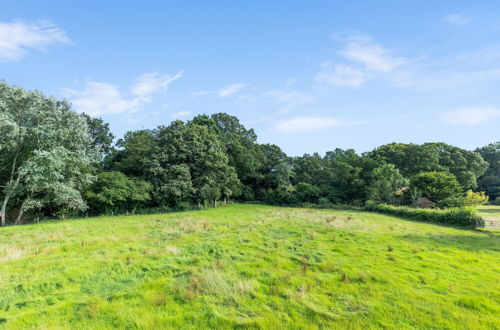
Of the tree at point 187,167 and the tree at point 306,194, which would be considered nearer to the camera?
the tree at point 187,167

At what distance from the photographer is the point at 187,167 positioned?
118 ft

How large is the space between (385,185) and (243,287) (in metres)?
42.3

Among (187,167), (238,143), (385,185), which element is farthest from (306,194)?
(187,167)

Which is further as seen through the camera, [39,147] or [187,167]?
[187,167]

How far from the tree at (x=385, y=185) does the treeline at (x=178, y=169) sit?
0.58ft

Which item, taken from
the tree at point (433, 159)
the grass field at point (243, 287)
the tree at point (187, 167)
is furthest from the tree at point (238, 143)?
the grass field at point (243, 287)

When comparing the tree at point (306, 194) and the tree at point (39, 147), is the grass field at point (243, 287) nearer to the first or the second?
the tree at point (39, 147)

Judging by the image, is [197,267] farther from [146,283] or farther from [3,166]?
[3,166]

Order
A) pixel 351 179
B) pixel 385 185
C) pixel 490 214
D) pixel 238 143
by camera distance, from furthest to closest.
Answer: pixel 238 143
pixel 351 179
pixel 385 185
pixel 490 214

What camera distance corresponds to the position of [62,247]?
1075 centimetres

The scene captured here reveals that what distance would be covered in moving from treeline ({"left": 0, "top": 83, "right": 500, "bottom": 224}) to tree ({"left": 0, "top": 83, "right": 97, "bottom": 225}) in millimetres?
100

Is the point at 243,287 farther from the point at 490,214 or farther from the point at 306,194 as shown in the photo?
the point at 490,214

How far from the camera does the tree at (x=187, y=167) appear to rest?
34438mm

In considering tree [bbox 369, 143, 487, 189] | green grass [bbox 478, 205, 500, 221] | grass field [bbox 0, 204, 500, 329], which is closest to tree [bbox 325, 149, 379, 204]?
tree [bbox 369, 143, 487, 189]
